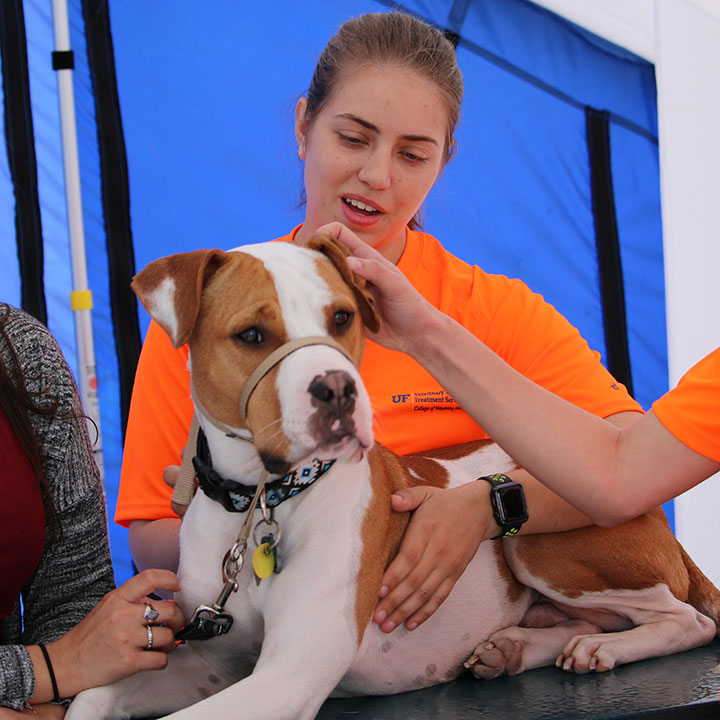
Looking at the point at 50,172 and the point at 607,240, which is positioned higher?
the point at 50,172

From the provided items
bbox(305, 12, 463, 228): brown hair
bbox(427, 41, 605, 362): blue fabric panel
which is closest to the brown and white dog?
bbox(305, 12, 463, 228): brown hair

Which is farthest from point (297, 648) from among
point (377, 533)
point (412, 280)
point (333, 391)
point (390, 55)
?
point (390, 55)

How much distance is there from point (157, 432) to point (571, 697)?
1217 mm

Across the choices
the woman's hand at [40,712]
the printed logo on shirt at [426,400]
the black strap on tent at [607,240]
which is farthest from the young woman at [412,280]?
the black strap on tent at [607,240]

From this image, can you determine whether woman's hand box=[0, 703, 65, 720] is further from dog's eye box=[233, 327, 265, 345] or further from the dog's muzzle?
dog's eye box=[233, 327, 265, 345]

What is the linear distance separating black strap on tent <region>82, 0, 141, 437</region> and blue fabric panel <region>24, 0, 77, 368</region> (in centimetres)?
16

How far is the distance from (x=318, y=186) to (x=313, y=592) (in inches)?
45.1

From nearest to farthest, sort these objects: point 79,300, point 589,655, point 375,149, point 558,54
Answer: point 589,655, point 375,149, point 79,300, point 558,54

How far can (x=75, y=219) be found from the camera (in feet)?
11.0

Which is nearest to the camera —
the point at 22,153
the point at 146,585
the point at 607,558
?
the point at 146,585

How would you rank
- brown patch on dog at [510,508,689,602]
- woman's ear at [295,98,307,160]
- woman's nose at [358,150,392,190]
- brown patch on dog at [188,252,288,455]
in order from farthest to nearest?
woman's ear at [295,98,307,160] → woman's nose at [358,150,392,190] → brown patch on dog at [510,508,689,602] → brown patch on dog at [188,252,288,455]

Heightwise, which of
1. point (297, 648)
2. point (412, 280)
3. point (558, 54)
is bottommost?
point (297, 648)

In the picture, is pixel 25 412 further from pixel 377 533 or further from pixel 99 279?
pixel 99 279

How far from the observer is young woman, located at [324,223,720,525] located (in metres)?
1.71
